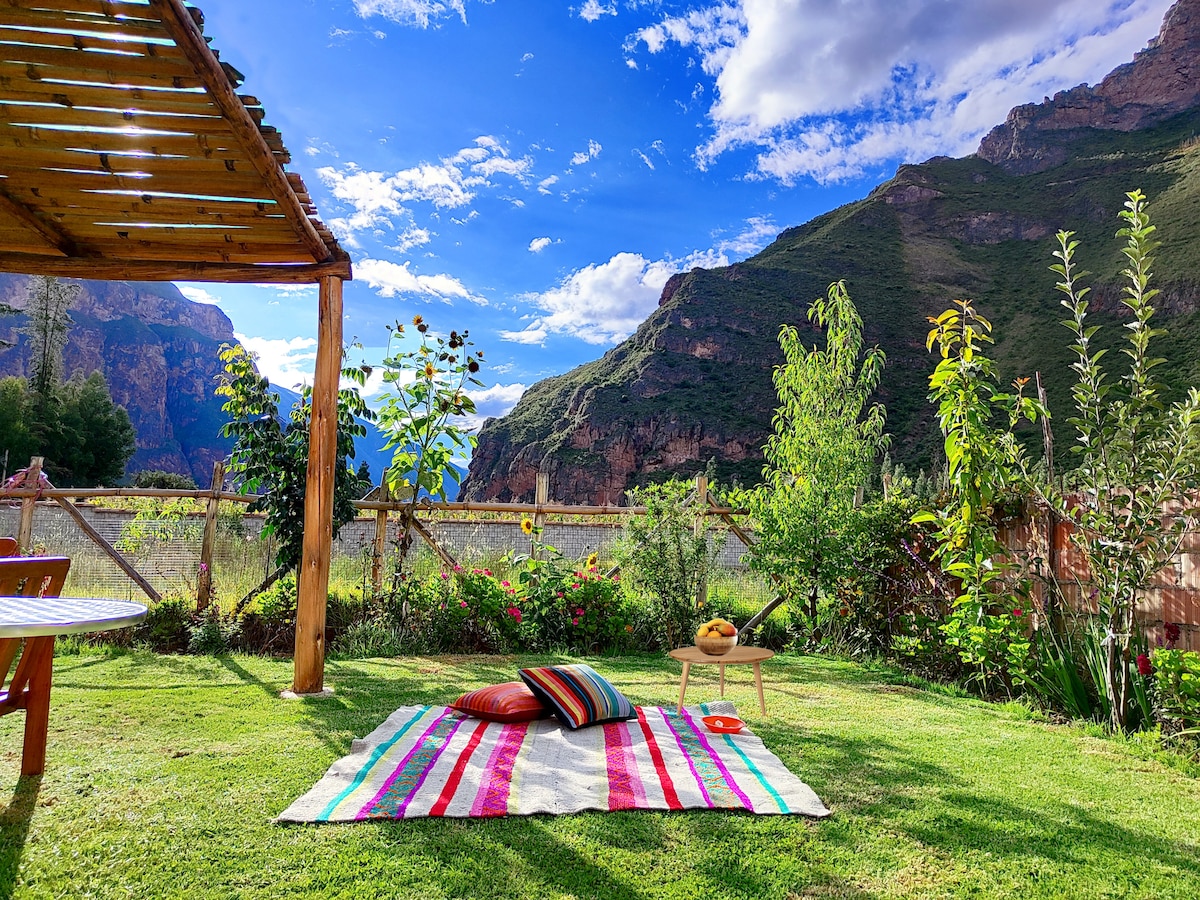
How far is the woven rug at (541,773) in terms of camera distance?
103 inches

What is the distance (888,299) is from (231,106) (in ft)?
125

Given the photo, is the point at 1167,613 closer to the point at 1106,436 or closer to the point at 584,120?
the point at 1106,436

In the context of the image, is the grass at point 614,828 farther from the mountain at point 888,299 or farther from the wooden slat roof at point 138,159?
the mountain at point 888,299

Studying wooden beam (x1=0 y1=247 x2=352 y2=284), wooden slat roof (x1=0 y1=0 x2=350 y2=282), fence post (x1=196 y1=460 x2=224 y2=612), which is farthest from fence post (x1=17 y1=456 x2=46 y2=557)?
wooden slat roof (x1=0 y1=0 x2=350 y2=282)

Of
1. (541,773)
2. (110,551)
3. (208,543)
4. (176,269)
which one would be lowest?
(541,773)

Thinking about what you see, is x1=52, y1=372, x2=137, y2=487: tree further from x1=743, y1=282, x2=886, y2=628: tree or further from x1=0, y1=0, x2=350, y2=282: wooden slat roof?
x1=743, y1=282, x2=886, y2=628: tree

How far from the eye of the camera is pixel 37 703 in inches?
110

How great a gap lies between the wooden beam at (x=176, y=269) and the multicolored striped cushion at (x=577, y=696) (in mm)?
2860

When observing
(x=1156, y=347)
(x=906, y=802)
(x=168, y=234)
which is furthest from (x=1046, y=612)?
(x=1156, y=347)

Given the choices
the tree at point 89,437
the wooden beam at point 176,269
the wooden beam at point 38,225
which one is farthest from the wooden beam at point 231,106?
the tree at point 89,437

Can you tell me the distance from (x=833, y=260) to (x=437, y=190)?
3321 cm

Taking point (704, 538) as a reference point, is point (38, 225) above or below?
above

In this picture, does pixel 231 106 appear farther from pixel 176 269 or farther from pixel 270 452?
pixel 270 452

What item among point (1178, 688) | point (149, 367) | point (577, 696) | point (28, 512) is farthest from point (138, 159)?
point (149, 367)
